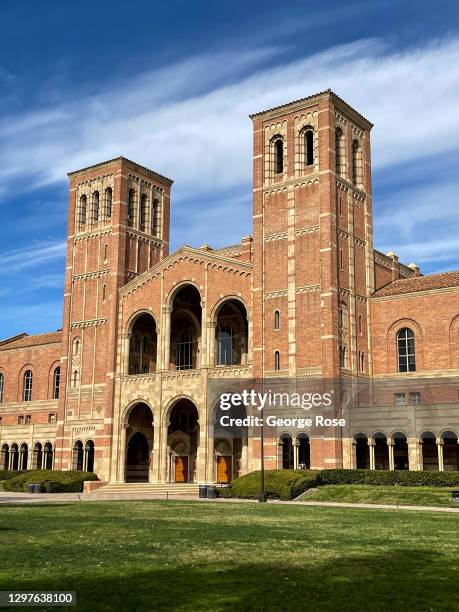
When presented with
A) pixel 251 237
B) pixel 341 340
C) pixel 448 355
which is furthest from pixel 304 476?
pixel 251 237

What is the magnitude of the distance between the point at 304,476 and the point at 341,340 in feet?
33.6

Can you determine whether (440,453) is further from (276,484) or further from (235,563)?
(235,563)

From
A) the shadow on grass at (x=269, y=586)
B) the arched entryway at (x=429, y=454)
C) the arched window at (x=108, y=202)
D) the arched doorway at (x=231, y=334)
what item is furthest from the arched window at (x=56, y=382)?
the shadow on grass at (x=269, y=586)

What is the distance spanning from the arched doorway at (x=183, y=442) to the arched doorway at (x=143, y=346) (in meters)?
4.57

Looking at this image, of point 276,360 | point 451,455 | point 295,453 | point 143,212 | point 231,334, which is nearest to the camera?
point 451,455

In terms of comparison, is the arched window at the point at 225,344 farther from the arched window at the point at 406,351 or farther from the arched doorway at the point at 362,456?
the arched window at the point at 406,351

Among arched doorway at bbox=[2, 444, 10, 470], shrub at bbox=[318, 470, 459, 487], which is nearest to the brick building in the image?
arched doorway at bbox=[2, 444, 10, 470]

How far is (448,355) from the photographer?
49156 mm

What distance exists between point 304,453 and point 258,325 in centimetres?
928

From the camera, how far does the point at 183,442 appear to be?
198ft

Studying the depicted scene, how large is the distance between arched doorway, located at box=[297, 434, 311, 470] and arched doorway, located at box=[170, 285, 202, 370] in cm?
1481

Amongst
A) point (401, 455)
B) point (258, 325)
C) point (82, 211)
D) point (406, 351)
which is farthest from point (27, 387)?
point (401, 455)

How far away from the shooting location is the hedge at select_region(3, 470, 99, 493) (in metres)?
53.0

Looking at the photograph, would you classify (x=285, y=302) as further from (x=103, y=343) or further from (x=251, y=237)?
(x=103, y=343)
